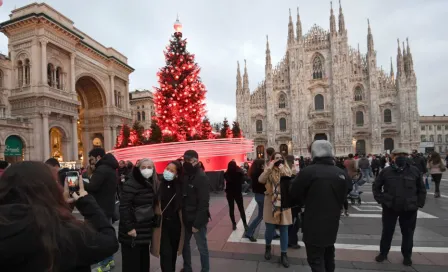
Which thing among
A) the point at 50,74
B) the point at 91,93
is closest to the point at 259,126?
the point at 91,93

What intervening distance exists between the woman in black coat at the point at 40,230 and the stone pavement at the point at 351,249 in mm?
3212

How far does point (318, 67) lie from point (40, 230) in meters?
47.6

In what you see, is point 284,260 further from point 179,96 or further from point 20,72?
point 20,72

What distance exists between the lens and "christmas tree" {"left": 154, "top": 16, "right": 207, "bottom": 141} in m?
12.5

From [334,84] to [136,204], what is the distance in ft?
142

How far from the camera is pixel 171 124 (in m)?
12.5

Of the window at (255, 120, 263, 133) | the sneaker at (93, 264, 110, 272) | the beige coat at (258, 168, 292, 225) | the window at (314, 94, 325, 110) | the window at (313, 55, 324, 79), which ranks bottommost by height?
the sneaker at (93, 264, 110, 272)

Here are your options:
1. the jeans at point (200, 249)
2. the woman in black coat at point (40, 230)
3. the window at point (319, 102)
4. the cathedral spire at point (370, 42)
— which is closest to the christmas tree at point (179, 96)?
the jeans at point (200, 249)

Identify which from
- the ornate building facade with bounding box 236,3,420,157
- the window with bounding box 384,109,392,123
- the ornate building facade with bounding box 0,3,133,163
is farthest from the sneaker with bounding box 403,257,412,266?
the window with bounding box 384,109,392,123

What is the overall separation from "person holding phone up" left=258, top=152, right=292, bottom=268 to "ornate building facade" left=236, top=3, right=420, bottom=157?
3557 centimetres

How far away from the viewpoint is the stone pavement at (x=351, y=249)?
432 centimetres

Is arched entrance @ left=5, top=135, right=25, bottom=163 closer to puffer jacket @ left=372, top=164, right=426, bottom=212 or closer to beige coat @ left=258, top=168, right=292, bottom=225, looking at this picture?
beige coat @ left=258, top=168, right=292, bottom=225

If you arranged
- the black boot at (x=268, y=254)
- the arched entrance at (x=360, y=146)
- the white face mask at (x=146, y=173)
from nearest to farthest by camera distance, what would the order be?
the white face mask at (x=146, y=173)
the black boot at (x=268, y=254)
the arched entrance at (x=360, y=146)

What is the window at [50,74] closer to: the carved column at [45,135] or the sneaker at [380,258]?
the carved column at [45,135]
